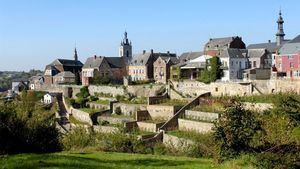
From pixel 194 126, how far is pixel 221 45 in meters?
25.5

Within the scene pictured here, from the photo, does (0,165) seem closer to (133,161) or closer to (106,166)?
(106,166)

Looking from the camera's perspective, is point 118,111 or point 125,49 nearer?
point 118,111

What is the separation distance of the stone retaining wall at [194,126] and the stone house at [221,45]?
71.2ft

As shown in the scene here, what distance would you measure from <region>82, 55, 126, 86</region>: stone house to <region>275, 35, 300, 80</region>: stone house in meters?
30.6

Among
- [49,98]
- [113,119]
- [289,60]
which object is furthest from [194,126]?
[49,98]

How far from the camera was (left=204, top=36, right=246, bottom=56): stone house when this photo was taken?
5841cm

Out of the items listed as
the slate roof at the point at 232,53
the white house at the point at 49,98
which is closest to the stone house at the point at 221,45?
the slate roof at the point at 232,53

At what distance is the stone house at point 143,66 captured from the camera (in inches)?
2672

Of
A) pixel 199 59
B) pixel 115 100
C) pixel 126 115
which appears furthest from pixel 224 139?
pixel 199 59

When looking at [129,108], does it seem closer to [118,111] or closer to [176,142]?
[118,111]

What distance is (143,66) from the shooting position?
68.2 metres

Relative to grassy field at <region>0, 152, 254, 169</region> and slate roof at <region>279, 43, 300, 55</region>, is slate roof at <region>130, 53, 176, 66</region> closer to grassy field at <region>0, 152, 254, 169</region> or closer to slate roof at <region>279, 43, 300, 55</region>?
slate roof at <region>279, 43, 300, 55</region>

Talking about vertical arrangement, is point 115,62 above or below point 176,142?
above

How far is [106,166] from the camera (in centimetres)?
1502
